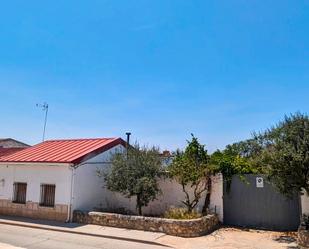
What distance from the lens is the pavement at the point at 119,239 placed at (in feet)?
38.4

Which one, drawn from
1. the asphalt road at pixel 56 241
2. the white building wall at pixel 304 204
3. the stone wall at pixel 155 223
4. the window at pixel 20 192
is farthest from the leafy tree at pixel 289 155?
the window at pixel 20 192

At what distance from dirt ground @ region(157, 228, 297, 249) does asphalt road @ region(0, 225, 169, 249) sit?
97cm

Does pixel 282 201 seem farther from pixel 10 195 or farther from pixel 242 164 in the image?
pixel 10 195

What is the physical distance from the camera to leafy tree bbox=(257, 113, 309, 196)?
11594 mm

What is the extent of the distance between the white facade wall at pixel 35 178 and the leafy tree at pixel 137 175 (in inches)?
76.2

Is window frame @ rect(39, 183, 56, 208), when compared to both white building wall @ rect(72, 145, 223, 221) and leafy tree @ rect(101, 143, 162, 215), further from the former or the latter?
leafy tree @ rect(101, 143, 162, 215)

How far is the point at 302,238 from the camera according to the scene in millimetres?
11523

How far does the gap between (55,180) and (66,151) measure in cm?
196

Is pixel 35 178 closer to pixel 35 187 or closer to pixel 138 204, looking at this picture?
pixel 35 187

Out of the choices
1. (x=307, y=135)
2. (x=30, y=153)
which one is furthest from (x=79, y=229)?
(x=307, y=135)

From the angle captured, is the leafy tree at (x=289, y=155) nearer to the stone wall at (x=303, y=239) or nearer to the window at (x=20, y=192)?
the stone wall at (x=303, y=239)

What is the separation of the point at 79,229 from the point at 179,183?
4.82m

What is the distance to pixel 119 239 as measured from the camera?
41.8ft

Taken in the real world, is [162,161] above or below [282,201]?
above
